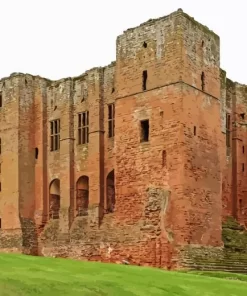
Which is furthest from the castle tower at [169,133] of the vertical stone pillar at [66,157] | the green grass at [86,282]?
the green grass at [86,282]

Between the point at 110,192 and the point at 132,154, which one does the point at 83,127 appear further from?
the point at 132,154

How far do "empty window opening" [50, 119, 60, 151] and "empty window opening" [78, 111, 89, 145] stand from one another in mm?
1756

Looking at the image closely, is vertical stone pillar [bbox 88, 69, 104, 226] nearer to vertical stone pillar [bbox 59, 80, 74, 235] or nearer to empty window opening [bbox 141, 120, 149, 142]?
vertical stone pillar [bbox 59, 80, 74, 235]

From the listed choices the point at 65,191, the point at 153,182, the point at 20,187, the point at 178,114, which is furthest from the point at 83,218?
the point at 178,114

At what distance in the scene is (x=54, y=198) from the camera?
37.9 metres

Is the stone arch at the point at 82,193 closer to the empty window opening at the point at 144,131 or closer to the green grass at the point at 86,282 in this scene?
the empty window opening at the point at 144,131

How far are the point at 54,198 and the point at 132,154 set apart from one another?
9.48 metres

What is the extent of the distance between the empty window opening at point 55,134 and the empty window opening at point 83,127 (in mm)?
1756

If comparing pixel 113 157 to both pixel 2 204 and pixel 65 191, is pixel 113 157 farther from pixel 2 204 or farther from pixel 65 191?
pixel 2 204

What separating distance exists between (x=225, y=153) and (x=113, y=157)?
6.83 metres

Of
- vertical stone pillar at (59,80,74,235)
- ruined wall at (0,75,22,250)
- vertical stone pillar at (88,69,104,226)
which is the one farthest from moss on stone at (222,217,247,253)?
ruined wall at (0,75,22,250)

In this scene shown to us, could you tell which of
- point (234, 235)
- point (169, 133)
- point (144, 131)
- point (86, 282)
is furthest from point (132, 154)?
point (86, 282)

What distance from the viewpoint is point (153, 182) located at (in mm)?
28766

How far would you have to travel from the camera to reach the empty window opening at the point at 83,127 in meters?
35.9
